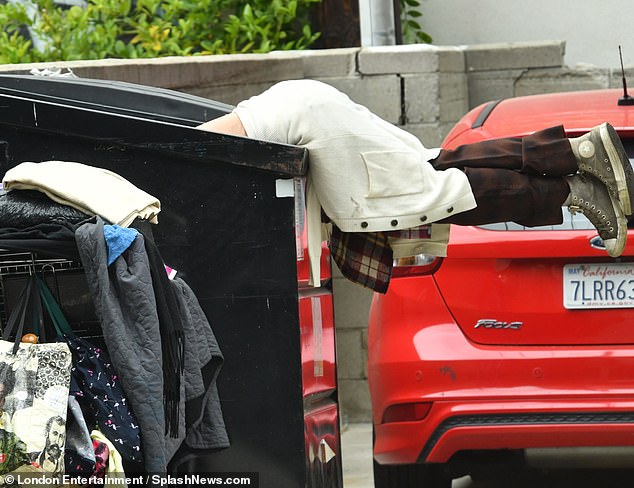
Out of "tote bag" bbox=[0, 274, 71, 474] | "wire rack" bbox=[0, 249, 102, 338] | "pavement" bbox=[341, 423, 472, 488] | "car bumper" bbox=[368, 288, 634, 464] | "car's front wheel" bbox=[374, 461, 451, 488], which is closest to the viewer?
"tote bag" bbox=[0, 274, 71, 474]

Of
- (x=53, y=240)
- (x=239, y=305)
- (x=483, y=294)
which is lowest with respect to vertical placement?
(x=483, y=294)

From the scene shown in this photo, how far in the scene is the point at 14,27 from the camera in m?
8.36

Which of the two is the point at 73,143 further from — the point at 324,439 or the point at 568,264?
the point at 568,264

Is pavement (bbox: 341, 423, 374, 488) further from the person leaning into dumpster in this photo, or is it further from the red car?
the person leaning into dumpster

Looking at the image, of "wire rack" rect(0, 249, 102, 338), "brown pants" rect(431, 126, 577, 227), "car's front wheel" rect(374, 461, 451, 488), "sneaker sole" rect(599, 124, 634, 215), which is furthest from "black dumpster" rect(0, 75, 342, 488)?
"car's front wheel" rect(374, 461, 451, 488)

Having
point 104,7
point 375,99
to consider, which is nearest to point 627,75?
point 375,99

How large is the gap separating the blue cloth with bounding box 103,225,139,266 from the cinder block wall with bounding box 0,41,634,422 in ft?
12.2

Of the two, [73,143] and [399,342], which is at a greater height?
[73,143]

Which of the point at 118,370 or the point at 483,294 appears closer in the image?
the point at 118,370

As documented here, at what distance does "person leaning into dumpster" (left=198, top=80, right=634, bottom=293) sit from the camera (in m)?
3.58

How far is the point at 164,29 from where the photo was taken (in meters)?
8.09

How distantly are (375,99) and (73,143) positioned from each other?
148 inches

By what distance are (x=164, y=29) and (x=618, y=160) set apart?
4526mm

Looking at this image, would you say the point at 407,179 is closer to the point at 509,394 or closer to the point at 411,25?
the point at 509,394
